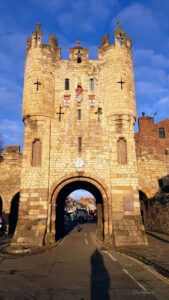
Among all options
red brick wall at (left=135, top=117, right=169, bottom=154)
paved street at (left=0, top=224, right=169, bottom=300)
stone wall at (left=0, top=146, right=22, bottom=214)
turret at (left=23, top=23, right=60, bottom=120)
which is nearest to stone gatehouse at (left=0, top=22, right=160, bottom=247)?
turret at (left=23, top=23, right=60, bottom=120)

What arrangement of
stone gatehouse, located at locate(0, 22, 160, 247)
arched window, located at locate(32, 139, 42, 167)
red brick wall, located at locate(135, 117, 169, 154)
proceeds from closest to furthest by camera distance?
stone gatehouse, located at locate(0, 22, 160, 247), arched window, located at locate(32, 139, 42, 167), red brick wall, located at locate(135, 117, 169, 154)

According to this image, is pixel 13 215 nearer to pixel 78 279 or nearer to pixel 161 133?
pixel 78 279

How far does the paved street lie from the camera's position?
4.88 metres

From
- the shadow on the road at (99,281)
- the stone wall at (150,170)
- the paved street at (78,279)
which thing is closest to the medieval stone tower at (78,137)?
the paved street at (78,279)

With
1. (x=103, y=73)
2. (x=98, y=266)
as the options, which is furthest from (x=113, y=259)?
(x=103, y=73)

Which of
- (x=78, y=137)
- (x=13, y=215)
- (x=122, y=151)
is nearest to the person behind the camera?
(x=122, y=151)

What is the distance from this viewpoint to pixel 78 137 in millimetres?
14727

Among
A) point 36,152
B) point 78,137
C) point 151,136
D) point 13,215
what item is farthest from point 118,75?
point 151,136

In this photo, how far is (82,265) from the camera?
25.6 ft

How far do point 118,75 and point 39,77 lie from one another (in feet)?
18.7

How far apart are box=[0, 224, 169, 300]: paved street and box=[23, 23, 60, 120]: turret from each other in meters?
9.47

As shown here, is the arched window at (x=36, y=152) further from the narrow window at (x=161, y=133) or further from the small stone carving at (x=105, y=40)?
the narrow window at (x=161, y=133)

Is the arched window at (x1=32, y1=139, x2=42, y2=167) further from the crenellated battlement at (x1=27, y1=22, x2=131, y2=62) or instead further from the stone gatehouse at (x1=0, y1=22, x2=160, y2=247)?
the crenellated battlement at (x1=27, y1=22, x2=131, y2=62)

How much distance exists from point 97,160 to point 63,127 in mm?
3335
